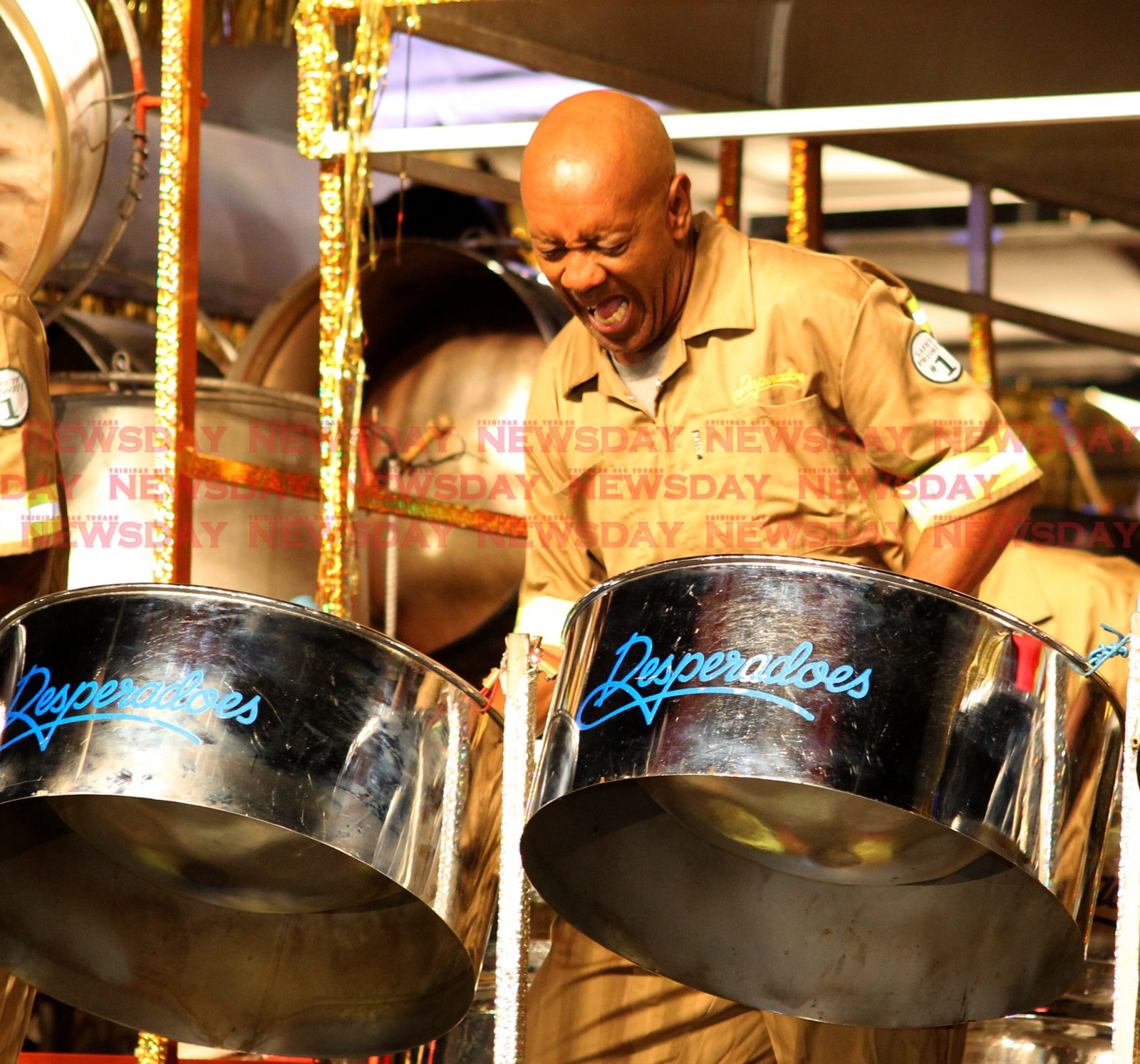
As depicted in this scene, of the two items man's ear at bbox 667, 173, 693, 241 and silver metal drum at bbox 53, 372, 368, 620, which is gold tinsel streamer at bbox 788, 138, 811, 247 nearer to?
silver metal drum at bbox 53, 372, 368, 620

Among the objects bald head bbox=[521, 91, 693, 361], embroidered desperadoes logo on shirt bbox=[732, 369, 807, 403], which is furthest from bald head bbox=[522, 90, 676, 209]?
embroidered desperadoes logo on shirt bbox=[732, 369, 807, 403]

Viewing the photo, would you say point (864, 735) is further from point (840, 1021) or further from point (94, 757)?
point (94, 757)

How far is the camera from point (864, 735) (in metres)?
1.47

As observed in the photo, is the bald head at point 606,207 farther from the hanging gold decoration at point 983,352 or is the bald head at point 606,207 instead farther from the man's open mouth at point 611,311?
the hanging gold decoration at point 983,352

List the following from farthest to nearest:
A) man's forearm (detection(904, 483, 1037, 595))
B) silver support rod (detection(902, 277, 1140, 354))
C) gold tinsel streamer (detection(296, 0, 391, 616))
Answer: silver support rod (detection(902, 277, 1140, 354)), gold tinsel streamer (detection(296, 0, 391, 616)), man's forearm (detection(904, 483, 1037, 595))

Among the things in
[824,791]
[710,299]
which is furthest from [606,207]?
[824,791]

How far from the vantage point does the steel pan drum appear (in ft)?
5.28

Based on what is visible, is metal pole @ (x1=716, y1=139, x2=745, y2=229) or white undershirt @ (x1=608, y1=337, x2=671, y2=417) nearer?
white undershirt @ (x1=608, y1=337, x2=671, y2=417)

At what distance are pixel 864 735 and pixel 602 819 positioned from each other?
0.43m

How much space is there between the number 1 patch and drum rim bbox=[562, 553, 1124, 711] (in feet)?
1.39

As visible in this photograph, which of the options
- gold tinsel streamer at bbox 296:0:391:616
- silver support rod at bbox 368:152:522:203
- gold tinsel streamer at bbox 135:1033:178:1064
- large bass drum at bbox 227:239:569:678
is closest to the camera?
gold tinsel streamer at bbox 135:1033:178:1064

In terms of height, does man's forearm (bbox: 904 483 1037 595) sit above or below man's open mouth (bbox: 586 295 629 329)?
below

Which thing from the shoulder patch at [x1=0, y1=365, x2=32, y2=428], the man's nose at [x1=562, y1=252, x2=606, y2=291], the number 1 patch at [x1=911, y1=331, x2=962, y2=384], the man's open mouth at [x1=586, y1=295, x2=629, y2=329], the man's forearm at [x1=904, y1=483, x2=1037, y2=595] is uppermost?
the man's nose at [x1=562, y1=252, x2=606, y2=291]

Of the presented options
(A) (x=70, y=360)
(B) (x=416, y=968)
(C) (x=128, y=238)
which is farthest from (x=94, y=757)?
(C) (x=128, y=238)
